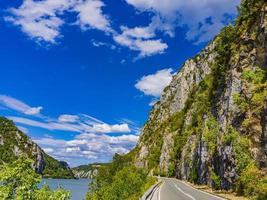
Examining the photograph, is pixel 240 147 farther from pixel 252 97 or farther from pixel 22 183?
pixel 22 183

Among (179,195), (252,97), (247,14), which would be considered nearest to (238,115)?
(252,97)

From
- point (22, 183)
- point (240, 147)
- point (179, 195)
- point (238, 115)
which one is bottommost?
point (22, 183)

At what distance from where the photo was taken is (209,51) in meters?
137

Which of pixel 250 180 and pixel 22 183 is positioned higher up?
pixel 250 180

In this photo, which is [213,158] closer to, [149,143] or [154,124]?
[149,143]

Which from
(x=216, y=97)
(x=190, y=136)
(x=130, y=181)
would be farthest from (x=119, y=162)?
(x=130, y=181)

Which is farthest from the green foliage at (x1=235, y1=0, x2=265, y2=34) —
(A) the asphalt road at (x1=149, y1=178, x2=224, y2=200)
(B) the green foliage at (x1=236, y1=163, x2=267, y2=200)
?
(A) the asphalt road at (x1=149, y1=178, x2=224, y2=200)

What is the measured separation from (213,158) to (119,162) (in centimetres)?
4695

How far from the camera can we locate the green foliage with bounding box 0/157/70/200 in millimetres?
11688

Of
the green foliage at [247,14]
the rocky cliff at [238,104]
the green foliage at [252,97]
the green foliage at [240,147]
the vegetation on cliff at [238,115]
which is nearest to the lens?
the vegetation on cliff at [238,115]

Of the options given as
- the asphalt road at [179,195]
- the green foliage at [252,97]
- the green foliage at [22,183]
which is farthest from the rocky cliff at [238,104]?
the green foliage at [22,183]

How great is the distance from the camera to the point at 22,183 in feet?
39.1

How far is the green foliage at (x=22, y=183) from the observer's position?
11.7m

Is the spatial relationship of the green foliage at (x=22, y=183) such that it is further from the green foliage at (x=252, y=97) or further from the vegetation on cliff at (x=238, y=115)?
the green foliage at (x=252, y=97)
